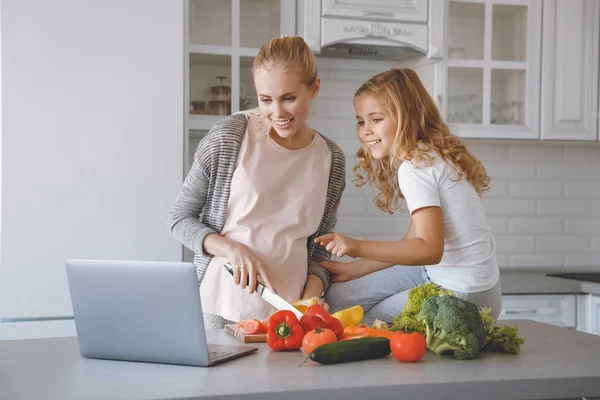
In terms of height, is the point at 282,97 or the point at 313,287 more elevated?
the point at 282,97

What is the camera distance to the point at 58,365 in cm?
168

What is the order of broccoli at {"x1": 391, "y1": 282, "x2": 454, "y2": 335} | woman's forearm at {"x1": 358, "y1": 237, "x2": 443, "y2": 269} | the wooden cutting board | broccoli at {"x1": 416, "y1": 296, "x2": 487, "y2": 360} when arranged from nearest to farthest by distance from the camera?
broccoli at {"x1": 416, "y1": 296, "x2": 487, "y2": 360} → broccoli at {"x1": 391, "y1": 282, "x2": 454, "y2": 335} → the wooden cutting board → woman's forearm at {"x1": 358, "y1": 237, "x2": 443, "y2": 269}

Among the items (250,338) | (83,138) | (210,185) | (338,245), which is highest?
(83,138)

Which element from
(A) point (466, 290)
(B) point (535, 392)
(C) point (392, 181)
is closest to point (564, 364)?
(B) point (535, 392)

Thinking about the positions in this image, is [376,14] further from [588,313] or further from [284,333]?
[284,333]

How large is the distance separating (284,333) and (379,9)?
204 cm

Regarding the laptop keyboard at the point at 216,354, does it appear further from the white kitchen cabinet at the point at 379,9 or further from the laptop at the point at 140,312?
the white kitchen cabinet at the point at 379,9

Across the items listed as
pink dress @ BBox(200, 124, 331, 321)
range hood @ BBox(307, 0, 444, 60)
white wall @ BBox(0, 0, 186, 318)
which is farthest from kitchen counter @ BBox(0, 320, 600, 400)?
range hood @ BBox(307, 0, 444, 60)

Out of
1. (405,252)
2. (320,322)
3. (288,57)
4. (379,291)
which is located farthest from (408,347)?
(288,57)

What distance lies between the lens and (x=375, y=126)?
2.40 metres

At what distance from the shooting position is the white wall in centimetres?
285

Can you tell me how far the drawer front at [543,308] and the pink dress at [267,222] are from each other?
131cm

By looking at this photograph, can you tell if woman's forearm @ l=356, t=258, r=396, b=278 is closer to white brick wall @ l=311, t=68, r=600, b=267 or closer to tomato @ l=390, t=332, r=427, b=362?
tomato @ l=390, t=332, r=427, b=362

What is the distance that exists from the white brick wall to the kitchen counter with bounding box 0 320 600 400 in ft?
7.21
